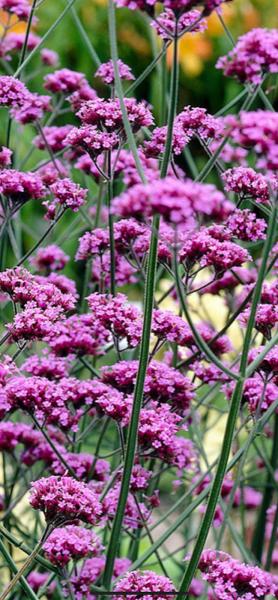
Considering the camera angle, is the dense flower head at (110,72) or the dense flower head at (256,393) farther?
the dense flower head at (110,72)

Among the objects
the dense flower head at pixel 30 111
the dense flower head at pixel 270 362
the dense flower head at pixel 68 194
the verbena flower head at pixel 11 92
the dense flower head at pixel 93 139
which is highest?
the dense flower head at pixel 30 111

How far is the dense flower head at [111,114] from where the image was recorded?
1.42 meters

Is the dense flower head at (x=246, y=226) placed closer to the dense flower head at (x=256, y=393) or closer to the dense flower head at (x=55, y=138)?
the dense flower head at (x=256, y=393)

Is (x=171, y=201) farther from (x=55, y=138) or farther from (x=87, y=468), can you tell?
(x=55, y=138)

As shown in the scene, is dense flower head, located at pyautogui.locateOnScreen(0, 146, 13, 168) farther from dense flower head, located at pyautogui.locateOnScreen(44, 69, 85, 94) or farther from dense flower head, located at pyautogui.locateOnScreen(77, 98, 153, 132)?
dense flower head, located at pyautogui.locateOnScreen(44, 69, 85, 94)

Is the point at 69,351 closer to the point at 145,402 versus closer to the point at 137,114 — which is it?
the point at 145,402

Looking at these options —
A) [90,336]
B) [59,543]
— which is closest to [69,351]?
[90,336]

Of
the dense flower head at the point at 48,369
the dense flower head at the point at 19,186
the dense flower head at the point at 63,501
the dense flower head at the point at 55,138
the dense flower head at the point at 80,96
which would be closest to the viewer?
the dense flower head at the point at 63,501

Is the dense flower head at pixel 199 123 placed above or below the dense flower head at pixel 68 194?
above

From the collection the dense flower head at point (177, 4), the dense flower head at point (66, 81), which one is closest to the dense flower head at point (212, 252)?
the dense flower head at point (177, 4)

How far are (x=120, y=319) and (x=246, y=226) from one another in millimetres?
224

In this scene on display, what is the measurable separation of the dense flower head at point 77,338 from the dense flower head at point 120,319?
10cm

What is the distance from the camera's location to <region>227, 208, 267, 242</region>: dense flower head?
4.76 ft

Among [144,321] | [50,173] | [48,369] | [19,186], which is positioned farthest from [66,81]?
[144,321]
